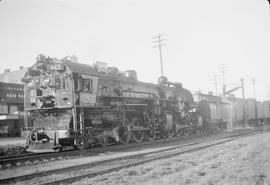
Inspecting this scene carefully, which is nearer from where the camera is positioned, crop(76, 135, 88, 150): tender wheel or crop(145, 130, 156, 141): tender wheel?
crop(76, 135, 88, 150): tender wheel

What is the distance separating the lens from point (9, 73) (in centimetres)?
4966

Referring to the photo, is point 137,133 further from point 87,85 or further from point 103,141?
point 87,85

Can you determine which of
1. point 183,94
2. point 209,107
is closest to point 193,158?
point 183,94

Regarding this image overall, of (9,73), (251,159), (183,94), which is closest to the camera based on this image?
(251,159)

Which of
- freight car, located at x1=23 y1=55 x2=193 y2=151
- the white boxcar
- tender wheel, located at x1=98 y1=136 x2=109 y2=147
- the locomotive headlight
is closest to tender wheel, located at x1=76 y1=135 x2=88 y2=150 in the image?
freight car, located at x1=23 y1=55 x2=193 y2=151

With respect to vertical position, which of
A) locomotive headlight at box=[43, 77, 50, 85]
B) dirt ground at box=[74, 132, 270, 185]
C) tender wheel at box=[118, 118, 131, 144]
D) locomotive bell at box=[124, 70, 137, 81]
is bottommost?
dirt ground at box=[74, 132, 270, 185]

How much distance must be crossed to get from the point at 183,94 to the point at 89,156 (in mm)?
13239

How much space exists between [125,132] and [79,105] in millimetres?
3889

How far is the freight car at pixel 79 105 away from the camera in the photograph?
11984 mm

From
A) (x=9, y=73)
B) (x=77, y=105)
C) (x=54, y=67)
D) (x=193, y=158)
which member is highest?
(x=9, y=73)

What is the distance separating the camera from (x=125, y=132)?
1504cm

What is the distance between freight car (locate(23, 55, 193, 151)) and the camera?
1198cm

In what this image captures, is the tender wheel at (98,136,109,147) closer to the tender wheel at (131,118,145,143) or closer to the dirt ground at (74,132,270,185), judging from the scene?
the tender wheel at (131,118,145,143)

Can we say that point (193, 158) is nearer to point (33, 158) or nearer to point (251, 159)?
point (251, 159)
